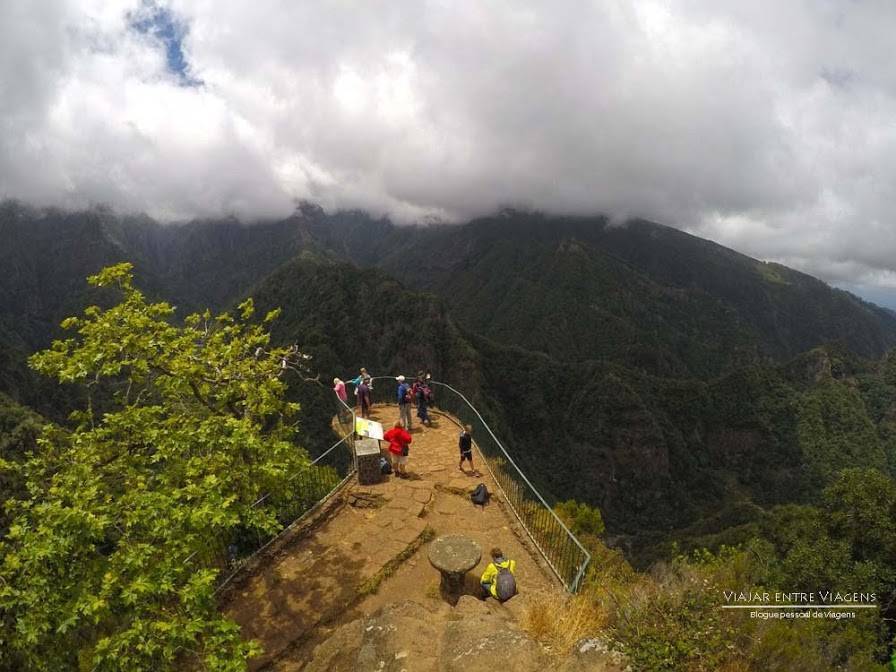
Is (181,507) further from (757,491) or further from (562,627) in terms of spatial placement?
(757,491)

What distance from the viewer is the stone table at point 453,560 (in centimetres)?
941

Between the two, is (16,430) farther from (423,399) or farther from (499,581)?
(499,581)

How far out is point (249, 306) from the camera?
11992 millimetres

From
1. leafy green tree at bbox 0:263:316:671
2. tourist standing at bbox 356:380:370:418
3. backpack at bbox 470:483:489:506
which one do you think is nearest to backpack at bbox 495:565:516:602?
backpack at bbox 470:483:489:506

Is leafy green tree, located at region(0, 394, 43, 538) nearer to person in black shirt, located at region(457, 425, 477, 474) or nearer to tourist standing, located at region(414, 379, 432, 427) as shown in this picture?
tourist standing, located at region(414, 379, 432, 427)

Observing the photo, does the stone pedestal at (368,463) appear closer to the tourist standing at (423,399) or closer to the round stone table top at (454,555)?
the round stone table top at (454,555)

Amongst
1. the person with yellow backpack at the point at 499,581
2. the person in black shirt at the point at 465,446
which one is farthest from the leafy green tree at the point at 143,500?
the person in black shirt at the point at 465,446

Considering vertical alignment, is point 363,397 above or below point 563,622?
below

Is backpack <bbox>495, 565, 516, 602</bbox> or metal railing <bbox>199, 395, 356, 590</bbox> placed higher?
backpack <bbox>495, 565, 516, 602</bbox>

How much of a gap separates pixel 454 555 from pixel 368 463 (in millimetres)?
5525

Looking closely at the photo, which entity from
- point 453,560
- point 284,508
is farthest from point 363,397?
point 453,560

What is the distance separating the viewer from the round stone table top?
30.8 ft

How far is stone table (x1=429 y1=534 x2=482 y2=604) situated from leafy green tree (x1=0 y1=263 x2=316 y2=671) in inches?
132

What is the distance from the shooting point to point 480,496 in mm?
13773
